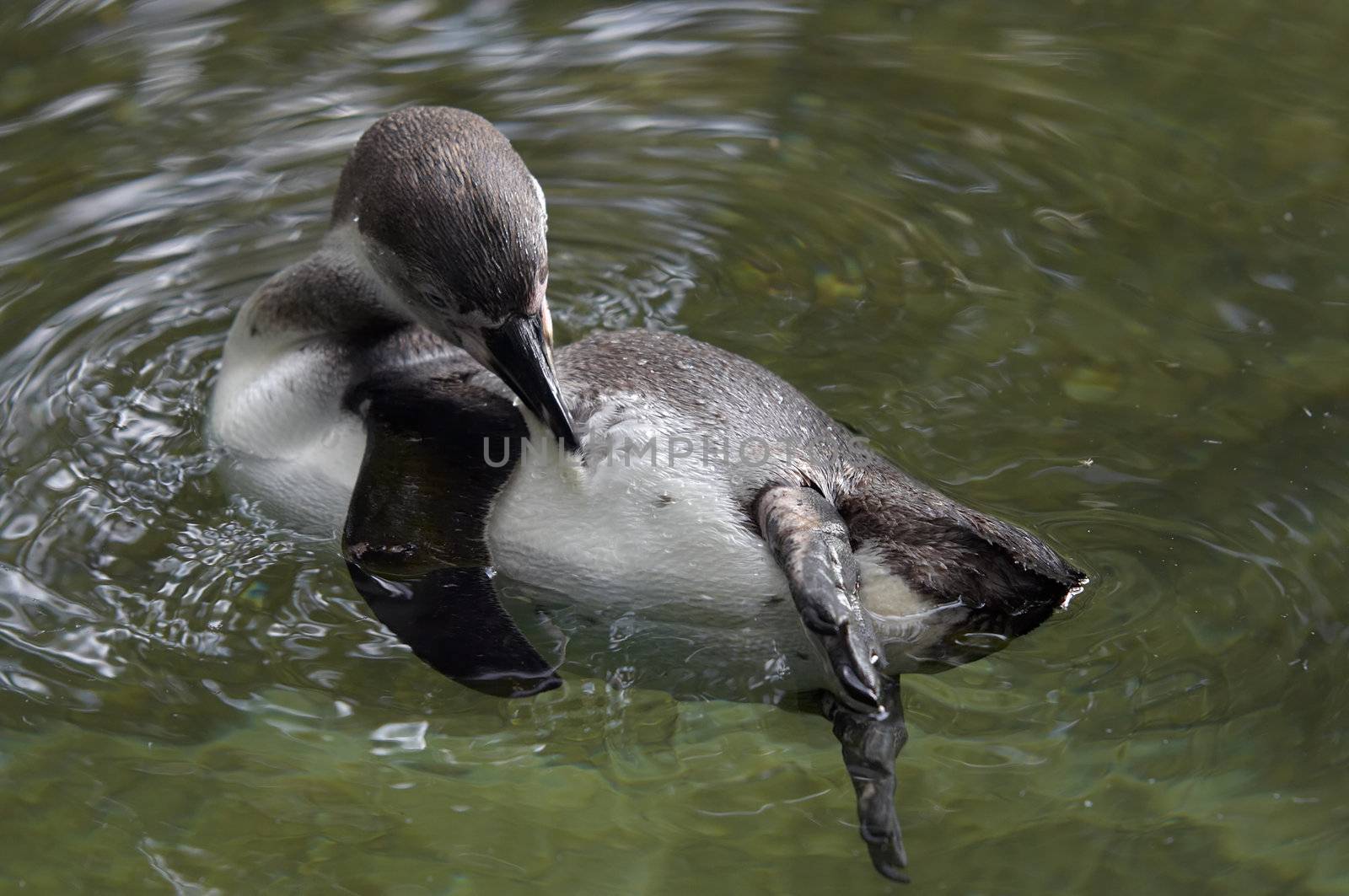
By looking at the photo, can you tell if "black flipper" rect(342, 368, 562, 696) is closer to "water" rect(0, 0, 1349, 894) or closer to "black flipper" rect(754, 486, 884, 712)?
"water" rect(0, 0, 1349, 894)

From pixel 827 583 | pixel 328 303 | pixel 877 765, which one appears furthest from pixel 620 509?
pixel 328 303

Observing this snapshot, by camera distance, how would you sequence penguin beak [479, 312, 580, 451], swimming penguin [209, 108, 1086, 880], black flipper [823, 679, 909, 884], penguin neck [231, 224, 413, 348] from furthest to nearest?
penguin neck [231, 224, 413, 348] → penguin beak [479, 312, 580, 451] → swimming penguin [209, 108, 1086, 880] → black flipper [823, 679, 909, 884]

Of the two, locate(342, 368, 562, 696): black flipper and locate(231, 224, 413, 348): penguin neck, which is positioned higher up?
locate(231, 224, 413, 348): penguin neck

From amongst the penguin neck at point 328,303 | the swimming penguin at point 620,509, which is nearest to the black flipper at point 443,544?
the swimming penguin at point 620,509

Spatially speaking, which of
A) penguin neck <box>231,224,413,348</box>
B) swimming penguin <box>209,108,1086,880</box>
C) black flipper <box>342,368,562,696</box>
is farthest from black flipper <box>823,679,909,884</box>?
penguin neck <box>231,224,413,348</box>

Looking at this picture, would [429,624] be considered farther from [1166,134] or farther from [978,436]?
[1166,134]

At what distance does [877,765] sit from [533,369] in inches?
40.1

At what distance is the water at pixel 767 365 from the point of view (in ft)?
8.83

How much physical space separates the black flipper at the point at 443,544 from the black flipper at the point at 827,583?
54cm

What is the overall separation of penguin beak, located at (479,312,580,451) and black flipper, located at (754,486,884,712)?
0.44m

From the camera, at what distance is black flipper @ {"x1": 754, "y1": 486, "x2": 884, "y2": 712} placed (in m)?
2.55

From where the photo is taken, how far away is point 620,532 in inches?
114

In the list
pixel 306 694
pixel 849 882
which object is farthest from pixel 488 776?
pixel 849 882

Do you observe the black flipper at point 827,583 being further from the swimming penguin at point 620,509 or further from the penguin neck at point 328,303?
the penguin neck at point 328,303
